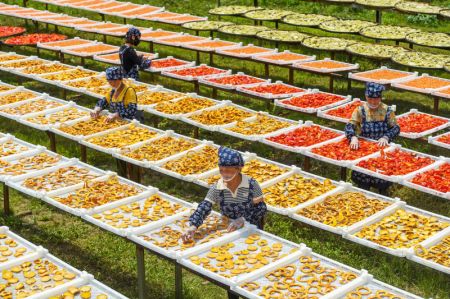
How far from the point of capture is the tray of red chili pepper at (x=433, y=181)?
8.54m

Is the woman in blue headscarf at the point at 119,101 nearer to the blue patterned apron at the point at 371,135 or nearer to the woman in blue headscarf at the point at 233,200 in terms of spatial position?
the blue patterned apron at the point at 371,135

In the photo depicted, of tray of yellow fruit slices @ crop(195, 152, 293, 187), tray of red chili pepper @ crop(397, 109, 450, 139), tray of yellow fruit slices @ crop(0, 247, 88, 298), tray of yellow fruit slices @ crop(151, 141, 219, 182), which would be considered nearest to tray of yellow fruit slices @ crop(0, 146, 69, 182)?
tray of yellow fruit slices @ crop(151, 141, 219, 182)

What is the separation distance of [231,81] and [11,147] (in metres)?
5.58

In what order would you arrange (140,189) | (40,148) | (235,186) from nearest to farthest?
(235,186), (140,189), (40,148)

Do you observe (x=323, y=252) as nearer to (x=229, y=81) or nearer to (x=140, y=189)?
(x=140, y=189)

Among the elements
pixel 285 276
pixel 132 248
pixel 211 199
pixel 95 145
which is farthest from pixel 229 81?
pixel 285 276

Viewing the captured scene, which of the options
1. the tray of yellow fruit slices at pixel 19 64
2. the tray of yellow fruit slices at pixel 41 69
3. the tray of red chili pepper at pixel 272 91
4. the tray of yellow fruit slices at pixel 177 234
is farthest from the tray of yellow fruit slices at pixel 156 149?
the tray of yellow fruit slices at pixel 19 64

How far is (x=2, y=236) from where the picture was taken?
729 centimetres

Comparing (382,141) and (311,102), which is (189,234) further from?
(311,102)

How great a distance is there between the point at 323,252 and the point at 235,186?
241cm

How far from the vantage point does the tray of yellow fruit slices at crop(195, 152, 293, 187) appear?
8961 mm

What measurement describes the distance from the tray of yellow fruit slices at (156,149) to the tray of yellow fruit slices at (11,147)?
1.34m

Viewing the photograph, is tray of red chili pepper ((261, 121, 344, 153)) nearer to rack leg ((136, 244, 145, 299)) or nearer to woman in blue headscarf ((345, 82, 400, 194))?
woman in blue headscarf ((345, 82, 400, 194))

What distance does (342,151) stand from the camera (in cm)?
992
